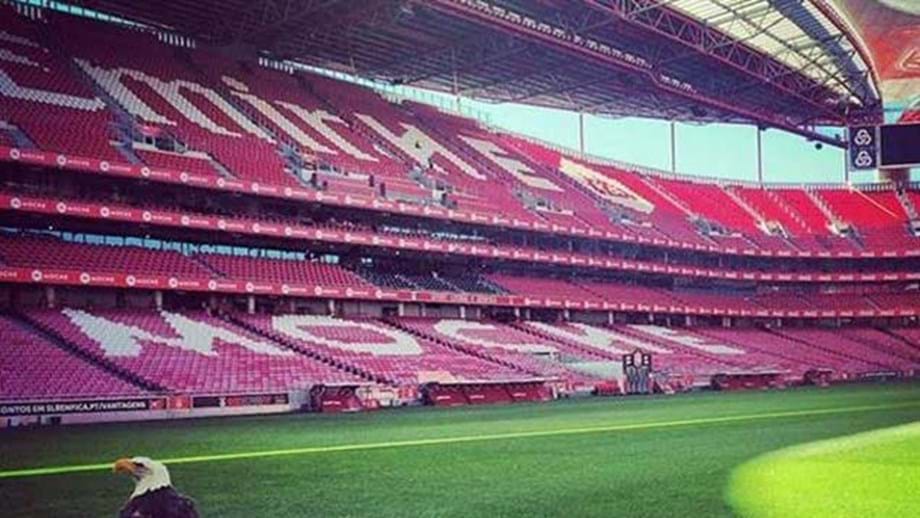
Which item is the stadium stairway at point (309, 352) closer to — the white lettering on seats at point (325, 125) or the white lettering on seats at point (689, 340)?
the white lettering on seats at point (325, 125)

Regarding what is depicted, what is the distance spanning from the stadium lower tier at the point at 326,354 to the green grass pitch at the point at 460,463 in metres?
4.79

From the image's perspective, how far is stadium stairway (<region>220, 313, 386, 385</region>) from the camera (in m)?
31.6

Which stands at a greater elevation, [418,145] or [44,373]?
[418,145]

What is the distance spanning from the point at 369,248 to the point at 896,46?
24384 millimetres

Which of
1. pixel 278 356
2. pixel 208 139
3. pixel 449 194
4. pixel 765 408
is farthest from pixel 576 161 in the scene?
pixel 765 408

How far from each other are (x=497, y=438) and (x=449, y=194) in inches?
1128

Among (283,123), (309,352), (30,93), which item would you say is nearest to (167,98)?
(283,123)

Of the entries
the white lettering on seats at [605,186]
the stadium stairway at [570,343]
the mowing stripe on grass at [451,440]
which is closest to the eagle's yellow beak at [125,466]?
the mowing stripe on grass at [451,440]

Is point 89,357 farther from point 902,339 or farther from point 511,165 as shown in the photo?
point 902,339

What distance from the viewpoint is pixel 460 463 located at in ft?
39.2

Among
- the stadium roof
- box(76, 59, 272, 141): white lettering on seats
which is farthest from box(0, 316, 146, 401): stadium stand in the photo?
the stadium roof

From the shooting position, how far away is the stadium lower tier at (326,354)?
1029 inches

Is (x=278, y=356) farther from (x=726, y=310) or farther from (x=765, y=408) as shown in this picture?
(x=726, y=310)

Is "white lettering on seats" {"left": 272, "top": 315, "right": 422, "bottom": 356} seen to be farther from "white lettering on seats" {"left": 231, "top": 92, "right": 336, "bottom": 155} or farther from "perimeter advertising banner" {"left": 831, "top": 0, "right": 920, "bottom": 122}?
"perimeter advertising banner" {"left": 831, "top": 0, "right": 920, "bottom": 122}
